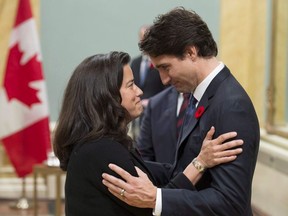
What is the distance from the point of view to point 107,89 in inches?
101

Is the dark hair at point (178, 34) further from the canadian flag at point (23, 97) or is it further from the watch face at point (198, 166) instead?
the canadian flag at point (23, 97)

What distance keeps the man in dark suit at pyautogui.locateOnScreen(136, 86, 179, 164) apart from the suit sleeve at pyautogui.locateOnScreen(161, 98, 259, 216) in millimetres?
1239

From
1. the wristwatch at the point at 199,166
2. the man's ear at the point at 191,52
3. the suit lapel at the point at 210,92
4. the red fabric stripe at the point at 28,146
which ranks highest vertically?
the man's ear at the point at 191,52

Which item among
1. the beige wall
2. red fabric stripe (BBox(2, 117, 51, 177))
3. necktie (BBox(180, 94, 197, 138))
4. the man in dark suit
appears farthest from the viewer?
the beige wall

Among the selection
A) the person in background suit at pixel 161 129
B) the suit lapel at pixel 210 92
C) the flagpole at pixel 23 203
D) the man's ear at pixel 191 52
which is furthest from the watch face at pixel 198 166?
the flagpole at pixel 23 203

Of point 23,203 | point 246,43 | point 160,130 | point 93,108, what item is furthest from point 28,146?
point 93,108

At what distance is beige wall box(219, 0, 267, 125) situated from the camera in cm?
730

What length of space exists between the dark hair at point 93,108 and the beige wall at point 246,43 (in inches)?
192

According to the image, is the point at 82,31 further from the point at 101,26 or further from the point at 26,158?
the point at 26,158

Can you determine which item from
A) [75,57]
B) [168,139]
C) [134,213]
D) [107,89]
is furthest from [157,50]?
[75,57]

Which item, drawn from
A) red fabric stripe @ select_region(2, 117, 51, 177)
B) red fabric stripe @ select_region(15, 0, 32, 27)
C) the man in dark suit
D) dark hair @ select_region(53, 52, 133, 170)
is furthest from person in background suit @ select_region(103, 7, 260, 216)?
red fabric stripe @ select_region(15, 0, 32, 27)

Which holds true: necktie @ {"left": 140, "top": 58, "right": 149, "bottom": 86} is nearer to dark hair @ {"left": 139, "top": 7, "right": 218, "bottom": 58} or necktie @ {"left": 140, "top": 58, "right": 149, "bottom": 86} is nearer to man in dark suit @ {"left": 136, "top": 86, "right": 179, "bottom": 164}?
man in dark suit @ {"left": 136, "top": 86, "right": 179, "bottom": 164}

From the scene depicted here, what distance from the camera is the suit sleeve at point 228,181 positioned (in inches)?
95.4

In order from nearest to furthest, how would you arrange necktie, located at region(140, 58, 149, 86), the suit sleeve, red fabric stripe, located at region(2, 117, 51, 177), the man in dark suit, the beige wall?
1. the suit sleeve
2. the man in dark suit
3. red fabric stripe, located at region(2, 117, 51, 177)
4. necktie, located at region(140, 58, 149, 86)
5. the beige wall
